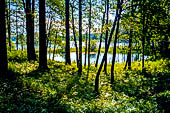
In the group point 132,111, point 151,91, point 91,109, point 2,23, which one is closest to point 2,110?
point 91,109

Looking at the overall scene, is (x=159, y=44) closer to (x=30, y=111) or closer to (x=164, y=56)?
(x=164, y=56)

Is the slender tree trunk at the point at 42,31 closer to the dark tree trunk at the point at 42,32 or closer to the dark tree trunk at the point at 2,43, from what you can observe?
the dark tree trunk at the point at 42,32

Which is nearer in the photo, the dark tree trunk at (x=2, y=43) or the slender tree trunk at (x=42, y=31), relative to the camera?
the dark tree trunk at (x=2, y=43)

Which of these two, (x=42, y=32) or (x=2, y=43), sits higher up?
(x=42, y=32)

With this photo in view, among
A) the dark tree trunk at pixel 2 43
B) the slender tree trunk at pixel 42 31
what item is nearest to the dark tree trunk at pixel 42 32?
the slender tree trunk at pixel 42 31

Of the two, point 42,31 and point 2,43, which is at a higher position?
point 42,31

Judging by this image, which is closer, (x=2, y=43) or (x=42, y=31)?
(x=2, y=43)

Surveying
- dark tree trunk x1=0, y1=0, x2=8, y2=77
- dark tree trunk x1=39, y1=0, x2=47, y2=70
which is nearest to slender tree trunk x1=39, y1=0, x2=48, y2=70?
dark tree trunk x1=39, y1=0, x2=47, y2=70

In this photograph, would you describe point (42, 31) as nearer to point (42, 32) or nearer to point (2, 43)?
point (42, 32)

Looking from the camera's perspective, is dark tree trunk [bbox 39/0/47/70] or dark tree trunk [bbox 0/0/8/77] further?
dark tree trunk [bbox 39/0/47/70]

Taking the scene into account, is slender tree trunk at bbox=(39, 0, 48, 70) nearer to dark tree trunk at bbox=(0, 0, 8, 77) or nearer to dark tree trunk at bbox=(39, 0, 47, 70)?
dark tree trunk at bbox=(39, 0, 47, 70)

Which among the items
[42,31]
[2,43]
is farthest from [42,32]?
[2,43]

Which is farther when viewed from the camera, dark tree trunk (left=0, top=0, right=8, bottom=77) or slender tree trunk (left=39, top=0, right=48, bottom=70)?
slender tree trunk (left=39, top=0, right=48, bottom=70)

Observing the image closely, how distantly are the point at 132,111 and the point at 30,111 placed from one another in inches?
185
